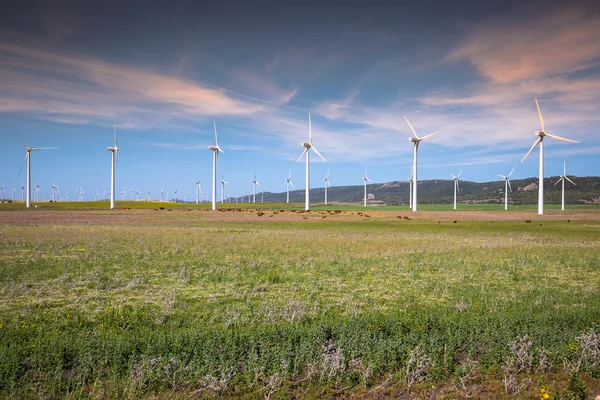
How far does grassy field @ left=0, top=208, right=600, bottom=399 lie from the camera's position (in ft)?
36.2

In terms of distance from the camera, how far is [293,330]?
46.1 feet

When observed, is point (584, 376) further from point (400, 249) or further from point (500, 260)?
point (400, 249)

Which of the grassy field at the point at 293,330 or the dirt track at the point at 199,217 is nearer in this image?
the grassy field at the point at 293,330

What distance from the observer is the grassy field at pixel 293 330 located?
36.2 ft

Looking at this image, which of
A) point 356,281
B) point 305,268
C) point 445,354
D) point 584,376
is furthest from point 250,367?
point 305,268

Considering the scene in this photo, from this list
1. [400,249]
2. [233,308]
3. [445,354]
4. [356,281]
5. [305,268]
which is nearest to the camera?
[445,354]

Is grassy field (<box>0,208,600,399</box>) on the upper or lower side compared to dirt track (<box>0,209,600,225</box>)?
lower

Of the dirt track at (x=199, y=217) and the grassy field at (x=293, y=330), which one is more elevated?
the dirt track at (x=199, y=217)

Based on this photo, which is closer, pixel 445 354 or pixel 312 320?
pixel 445 354

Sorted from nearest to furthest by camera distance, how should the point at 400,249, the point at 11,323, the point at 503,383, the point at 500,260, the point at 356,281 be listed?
the point at 503,383 → the point at 11,323 → the point at 356,281 → the point at 500,260 → the point at 400,249

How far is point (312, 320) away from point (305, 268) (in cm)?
1219

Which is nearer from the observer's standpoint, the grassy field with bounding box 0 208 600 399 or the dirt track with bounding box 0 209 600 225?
the grassy field with bounding box 0 208 600 399

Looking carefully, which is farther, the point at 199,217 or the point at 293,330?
the point at 199,217

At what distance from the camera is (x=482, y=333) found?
14.5m
